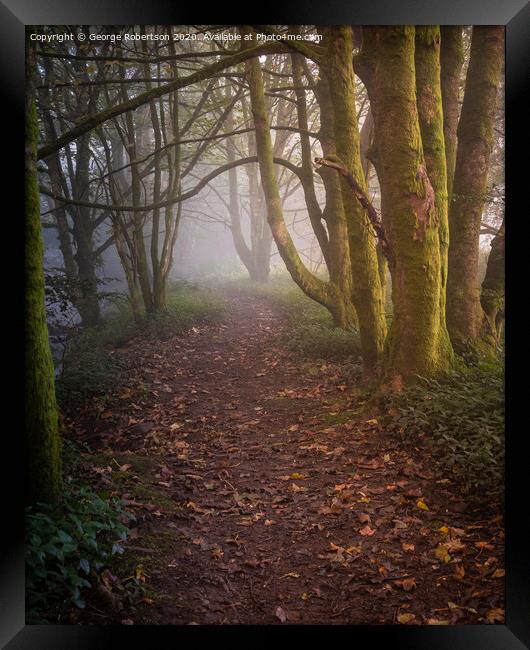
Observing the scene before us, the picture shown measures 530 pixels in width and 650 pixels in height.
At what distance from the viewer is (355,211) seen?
17.6ft

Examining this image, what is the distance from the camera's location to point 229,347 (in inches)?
206

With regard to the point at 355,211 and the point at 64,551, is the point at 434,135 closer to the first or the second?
the point at 355,211

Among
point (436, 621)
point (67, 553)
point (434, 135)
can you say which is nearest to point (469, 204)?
point (434, 135)

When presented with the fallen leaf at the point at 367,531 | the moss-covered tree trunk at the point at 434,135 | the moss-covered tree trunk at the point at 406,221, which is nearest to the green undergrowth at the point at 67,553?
the fallen leaf at the point at 367,531

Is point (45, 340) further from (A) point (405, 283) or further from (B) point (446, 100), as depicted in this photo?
(B) point (446, 100)

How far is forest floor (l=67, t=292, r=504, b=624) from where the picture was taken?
274 centimetres

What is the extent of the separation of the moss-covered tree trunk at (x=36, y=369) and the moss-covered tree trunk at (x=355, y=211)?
303 cm

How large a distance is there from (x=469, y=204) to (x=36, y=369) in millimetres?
4786

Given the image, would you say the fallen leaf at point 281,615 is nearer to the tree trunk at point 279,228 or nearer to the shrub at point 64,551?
the shrub at point 64,551

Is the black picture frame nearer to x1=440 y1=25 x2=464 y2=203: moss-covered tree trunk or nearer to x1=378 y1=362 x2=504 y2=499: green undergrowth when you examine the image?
x1=378 y1=362 x2=504 y2=499: green undergrowth

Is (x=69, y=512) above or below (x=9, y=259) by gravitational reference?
below

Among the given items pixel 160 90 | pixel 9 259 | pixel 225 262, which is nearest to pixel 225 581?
pixel 9 259

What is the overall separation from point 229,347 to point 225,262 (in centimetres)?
171

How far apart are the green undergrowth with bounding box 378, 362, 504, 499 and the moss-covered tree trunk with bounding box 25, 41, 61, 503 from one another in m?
2.66
